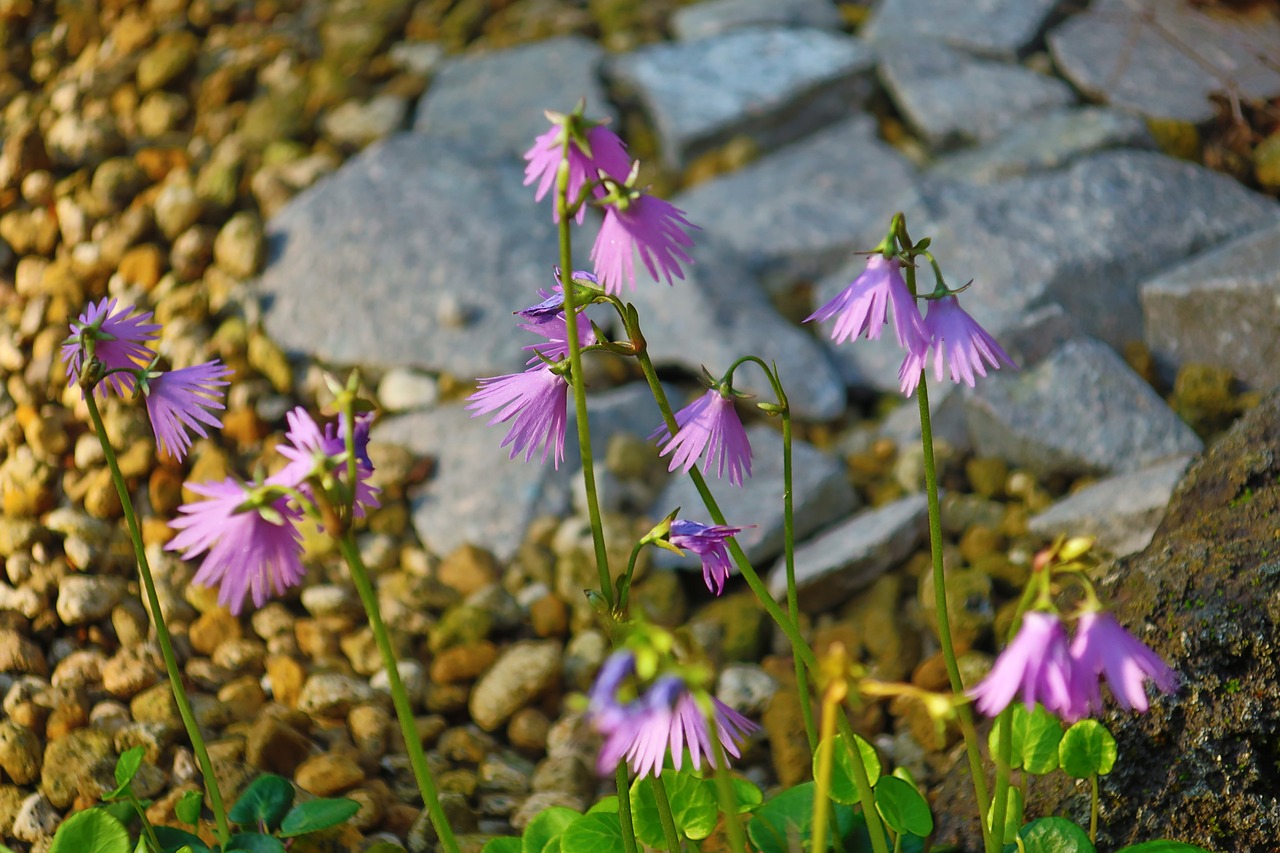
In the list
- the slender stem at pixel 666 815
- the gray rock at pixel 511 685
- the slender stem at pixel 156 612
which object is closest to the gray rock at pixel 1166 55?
the gray rock at pixel 511 685

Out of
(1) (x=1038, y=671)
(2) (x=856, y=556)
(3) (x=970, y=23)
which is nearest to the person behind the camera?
(1) (x=1038, y=671)

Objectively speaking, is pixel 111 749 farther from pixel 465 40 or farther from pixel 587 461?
pixel 465 40

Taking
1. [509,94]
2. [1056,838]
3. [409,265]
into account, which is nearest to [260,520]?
[1056,838]

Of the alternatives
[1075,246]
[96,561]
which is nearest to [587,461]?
[96,561]

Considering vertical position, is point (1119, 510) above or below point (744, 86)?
below

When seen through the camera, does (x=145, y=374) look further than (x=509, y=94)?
No

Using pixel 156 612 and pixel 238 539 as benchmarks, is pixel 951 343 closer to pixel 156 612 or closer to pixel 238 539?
pixel 238 539
